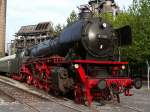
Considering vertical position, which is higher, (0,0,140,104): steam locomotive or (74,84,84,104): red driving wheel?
(0,0,140,104): steam locomotive

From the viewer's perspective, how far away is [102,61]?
1451 centimetres

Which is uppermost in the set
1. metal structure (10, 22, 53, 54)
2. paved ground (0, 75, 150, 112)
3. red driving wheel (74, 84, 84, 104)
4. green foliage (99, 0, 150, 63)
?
metal structure (10, 22, 53, 54)

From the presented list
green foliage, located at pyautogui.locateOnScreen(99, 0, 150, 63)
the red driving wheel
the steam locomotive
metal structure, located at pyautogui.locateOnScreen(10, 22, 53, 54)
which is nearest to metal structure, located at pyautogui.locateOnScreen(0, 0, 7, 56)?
metal structure, located at pyautogui.locateOnScreen(10, 22, 53, 54)

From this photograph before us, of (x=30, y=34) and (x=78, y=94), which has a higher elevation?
(x=30, y=34)

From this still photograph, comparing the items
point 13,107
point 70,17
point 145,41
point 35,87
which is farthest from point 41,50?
point 70,17

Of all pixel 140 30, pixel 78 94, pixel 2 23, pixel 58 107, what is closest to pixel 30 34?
pixel 2 23

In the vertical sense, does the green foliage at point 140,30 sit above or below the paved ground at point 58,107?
above

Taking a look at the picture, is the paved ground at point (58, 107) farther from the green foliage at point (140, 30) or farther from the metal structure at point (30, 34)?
the metal structure at point (30, 34)

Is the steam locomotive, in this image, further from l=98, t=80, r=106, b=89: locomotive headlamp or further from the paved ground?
the paved ground

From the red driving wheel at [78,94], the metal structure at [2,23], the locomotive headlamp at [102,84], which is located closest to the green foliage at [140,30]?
the red driving wheel at [78,94]

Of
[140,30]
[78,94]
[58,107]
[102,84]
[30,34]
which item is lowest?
[58,107]

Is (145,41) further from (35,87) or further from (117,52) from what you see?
(117,52)

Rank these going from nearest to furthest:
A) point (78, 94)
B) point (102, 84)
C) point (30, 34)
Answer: point (102, 84) < point (78, 94) < point (30, 34)

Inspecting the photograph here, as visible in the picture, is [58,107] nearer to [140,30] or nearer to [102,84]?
[102,84]
